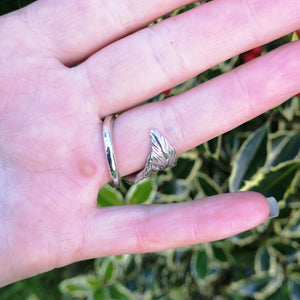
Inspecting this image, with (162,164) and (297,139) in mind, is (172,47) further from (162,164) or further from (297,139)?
(297,139)

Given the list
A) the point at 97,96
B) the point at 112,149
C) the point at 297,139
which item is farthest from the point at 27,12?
the point at 297,139

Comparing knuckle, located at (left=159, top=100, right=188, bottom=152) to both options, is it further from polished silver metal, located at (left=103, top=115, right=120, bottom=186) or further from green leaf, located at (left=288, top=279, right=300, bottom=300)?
green leaf, located at (left=288, top=279, right=300, bottom=300)

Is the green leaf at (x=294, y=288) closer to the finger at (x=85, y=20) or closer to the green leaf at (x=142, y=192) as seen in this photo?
the green leaf at (x=142, y=192)

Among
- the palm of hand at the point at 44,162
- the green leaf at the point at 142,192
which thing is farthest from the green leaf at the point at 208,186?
the palm of hand at the point at 44,162

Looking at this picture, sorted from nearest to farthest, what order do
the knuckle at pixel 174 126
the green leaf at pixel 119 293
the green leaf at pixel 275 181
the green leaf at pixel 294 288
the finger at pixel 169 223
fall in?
the finger at pixel 169 223 → the knuckle at pixel 174 126 → the green leaf at pixel 275 181 → the green leaf at pixel 294 288 → the green leaf at pixel 119 293

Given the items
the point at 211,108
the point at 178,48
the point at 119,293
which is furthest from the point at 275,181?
the point at 119,293

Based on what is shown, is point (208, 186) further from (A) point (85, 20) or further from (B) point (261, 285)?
(A) point (85, 20)
